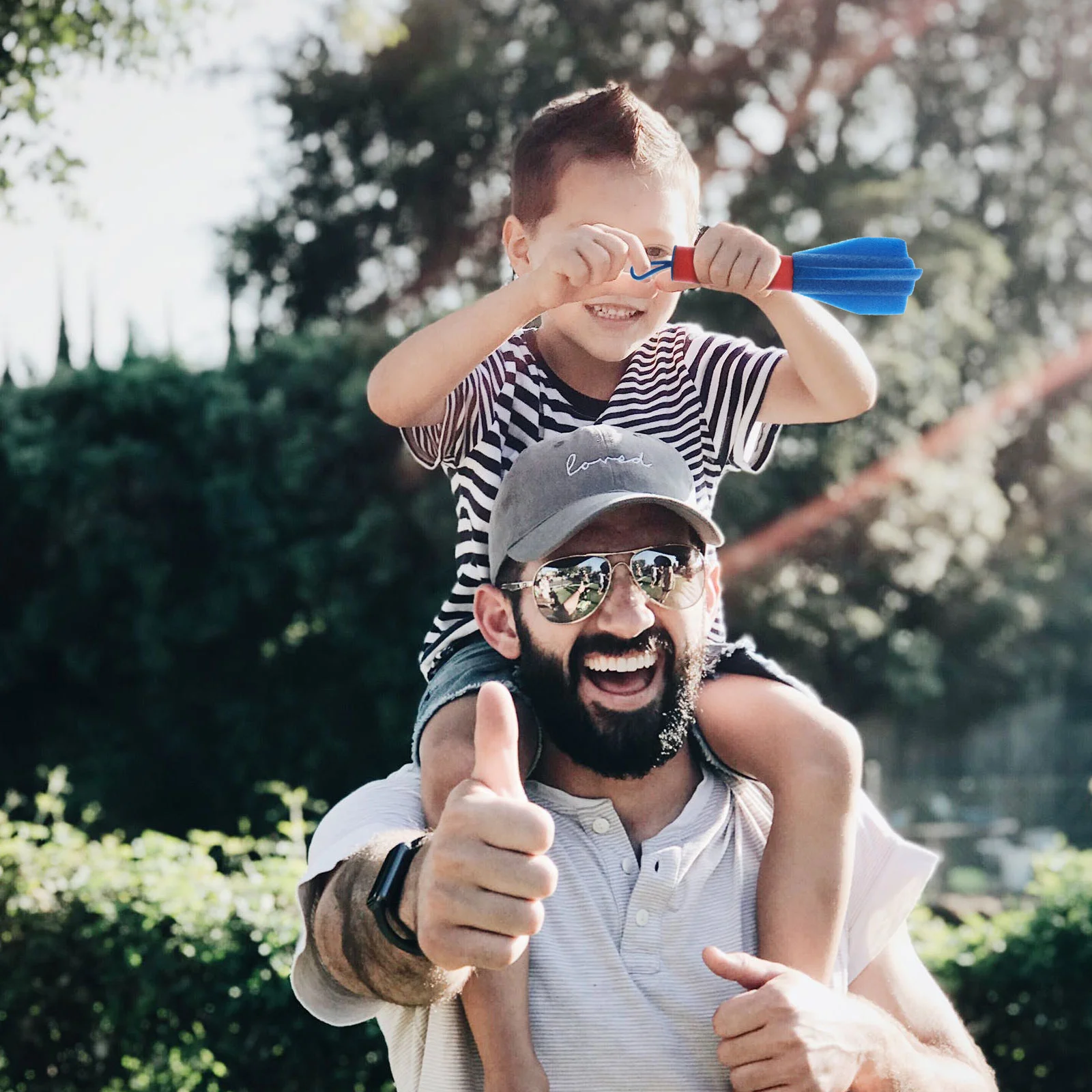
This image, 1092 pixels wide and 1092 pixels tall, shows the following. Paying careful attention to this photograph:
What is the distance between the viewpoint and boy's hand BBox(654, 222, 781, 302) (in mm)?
2080

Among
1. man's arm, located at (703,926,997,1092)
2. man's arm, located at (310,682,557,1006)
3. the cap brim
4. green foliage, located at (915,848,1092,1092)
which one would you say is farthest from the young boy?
green foliage, located at (915,848,1092,1092)

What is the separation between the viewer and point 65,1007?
512 centimetres

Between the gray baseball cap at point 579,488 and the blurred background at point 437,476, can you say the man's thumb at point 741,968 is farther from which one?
the blurred background at point 437,476

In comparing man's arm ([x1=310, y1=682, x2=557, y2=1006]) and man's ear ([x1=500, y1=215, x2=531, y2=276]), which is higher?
man's ear ([x1=500, y1=215, x2=531, y2=276])

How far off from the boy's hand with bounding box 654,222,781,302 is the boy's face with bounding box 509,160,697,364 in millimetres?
171

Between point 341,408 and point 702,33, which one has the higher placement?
point 702,33

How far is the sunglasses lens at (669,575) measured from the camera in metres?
2.17

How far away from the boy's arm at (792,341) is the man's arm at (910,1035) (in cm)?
101

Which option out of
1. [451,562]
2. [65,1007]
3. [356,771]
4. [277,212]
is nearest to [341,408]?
[451,562]

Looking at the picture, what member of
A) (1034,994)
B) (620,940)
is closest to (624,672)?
(620,940)

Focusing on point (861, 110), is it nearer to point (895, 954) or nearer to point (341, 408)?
point (341, 408)

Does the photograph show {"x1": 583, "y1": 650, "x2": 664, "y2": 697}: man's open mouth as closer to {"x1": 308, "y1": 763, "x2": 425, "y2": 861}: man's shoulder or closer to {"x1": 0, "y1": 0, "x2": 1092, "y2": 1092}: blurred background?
{"x1": 308, "y1": 763, "x2": 425, "y2": 861}: man's shoulder

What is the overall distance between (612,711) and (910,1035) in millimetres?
786

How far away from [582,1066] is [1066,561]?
19.8 m
